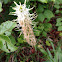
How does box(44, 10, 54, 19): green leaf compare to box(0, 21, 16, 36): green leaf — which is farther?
box(44, 10, 54, 19): green leaf

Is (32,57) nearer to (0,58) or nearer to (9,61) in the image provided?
(9,61)

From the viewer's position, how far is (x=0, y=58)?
1.96 meters

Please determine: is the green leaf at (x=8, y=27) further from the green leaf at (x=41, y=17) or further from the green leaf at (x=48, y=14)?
the green leaf at (x=48, y=14)

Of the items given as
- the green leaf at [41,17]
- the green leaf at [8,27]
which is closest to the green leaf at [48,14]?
the green leaf at [41,17]

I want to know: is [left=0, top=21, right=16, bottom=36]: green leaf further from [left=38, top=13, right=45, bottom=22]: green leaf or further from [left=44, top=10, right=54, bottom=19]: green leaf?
[left=44, top=10, right=54, bottom=19]: green leaf

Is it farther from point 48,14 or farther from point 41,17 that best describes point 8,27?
point 48,14

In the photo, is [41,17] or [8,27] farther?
[41,17]

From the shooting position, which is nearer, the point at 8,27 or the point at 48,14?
the point at 8,27

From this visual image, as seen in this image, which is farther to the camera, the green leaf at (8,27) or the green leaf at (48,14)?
the green leaf at (48,14)

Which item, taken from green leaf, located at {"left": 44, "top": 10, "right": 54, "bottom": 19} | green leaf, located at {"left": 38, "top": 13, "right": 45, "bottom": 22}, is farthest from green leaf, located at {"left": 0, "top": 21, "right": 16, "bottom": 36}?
green leaf, located at {"left": 44, "top": 10, "right": 54, "bottom": 19}

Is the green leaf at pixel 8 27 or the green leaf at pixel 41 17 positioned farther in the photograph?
the green leaf at pixel 41 17

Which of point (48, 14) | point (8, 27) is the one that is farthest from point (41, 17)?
point (8, 27)

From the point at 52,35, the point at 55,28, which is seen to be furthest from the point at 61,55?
the point at 55,28

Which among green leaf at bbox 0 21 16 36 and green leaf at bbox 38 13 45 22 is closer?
green leaf at bbox 0 21 16 36
